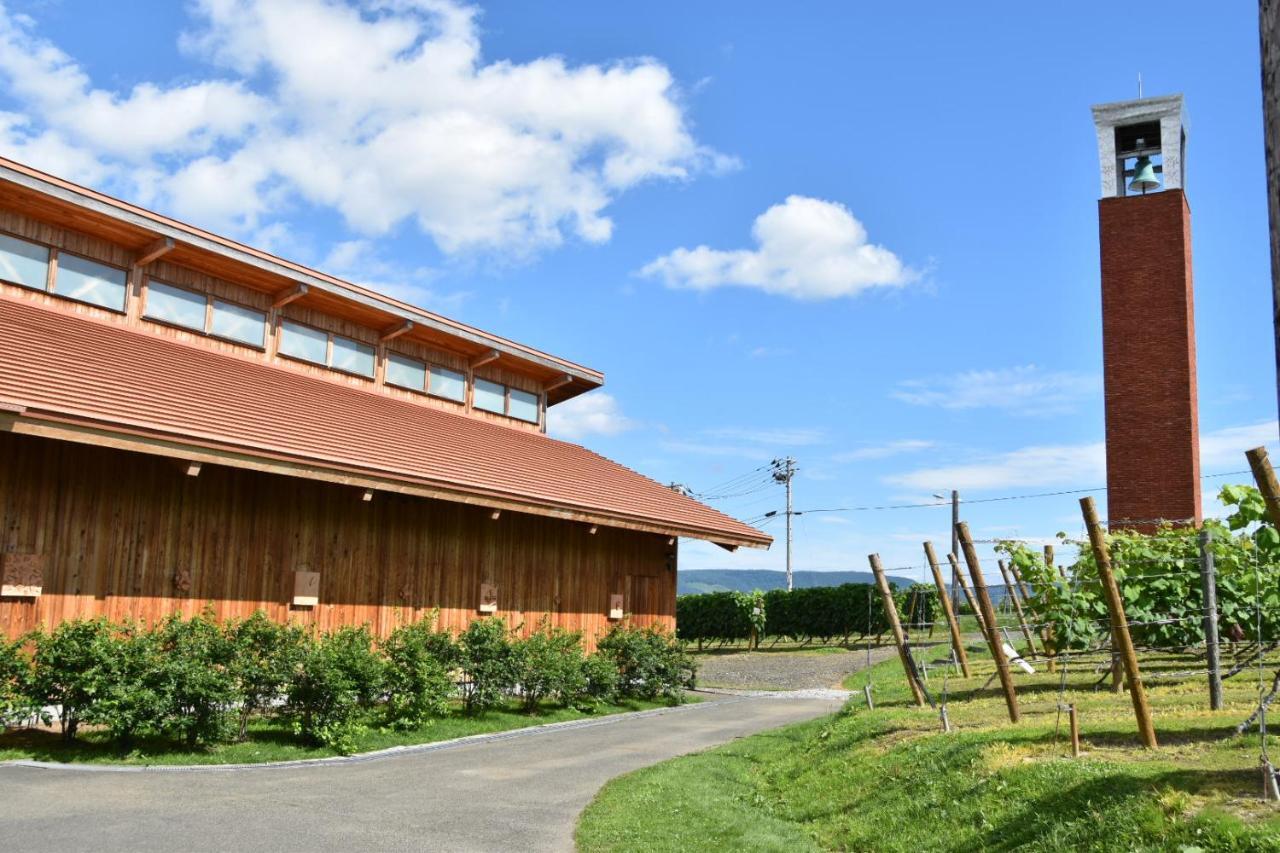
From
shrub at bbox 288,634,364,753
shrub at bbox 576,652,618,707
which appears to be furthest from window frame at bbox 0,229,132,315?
shrub at bbox 576,652,618,707

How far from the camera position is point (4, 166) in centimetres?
1484

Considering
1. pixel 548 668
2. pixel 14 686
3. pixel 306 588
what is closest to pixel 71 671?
pixel 14 686

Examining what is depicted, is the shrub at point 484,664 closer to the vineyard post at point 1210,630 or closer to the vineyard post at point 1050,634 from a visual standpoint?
the vineyard post at point 1050,634

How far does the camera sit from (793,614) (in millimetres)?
42531

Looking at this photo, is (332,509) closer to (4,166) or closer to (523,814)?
(4,166)

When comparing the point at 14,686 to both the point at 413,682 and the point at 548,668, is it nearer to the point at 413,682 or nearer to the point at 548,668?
the point at 413,682

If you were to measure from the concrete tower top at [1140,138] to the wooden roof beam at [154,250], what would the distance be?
26.4 m

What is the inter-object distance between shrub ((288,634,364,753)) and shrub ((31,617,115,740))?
227 centimetres

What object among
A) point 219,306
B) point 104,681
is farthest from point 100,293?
point 104,681

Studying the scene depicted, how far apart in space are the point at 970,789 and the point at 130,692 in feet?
28.3

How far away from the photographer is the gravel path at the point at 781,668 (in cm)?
2682

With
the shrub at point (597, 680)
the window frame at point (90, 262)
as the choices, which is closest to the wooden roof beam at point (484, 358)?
the shrub at point (597, 680)

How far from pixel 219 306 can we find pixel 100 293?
2163mm

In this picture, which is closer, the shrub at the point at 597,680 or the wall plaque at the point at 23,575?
the wall plaque at the point at 23,575
